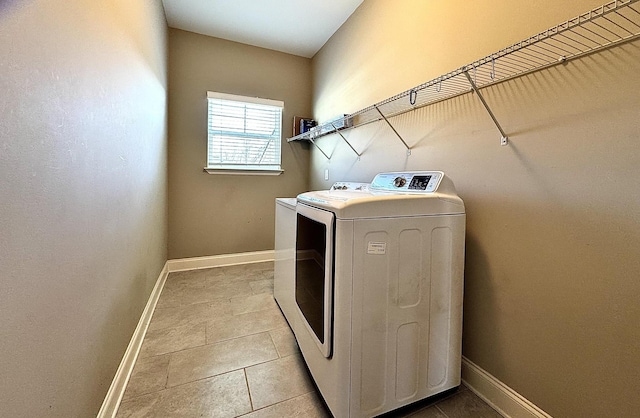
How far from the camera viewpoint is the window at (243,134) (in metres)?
3.16

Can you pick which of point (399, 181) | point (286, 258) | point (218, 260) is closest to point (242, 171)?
point (218, 260)

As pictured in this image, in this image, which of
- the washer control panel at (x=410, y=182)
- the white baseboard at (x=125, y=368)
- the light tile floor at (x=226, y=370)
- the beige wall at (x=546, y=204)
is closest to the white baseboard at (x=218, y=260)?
the light tile floor at (x=226, y=370)

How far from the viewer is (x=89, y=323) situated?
0.96 metres

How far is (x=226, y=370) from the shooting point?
1450 mm

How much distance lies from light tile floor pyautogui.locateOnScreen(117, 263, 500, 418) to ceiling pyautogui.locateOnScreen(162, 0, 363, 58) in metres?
2.74

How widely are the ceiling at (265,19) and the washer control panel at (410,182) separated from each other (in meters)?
1.84

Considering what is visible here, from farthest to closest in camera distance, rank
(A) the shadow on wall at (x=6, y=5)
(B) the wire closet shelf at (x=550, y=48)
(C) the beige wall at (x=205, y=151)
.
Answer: (C) the beige wall at (x=205, y=151) < (B) the wire closet shelf at (x=550, y=48) < (A) the shadow on wall at (x=6, y=5)

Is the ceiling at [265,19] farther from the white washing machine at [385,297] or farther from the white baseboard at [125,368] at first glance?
the white baseboard at [125,368]

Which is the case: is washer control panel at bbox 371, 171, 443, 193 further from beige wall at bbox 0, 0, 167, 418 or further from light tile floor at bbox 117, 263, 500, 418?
beige wall at bbox 0, 0, 167, 418

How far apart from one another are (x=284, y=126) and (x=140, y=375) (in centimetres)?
291

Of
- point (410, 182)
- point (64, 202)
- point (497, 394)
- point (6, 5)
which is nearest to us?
point (6, 5)

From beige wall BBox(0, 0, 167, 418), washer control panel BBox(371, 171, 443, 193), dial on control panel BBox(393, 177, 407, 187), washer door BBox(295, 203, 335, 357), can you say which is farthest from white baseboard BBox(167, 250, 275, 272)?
dial on control panel BBox(393, 177, 407, 187)

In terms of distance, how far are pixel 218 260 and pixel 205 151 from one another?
52.7 inches

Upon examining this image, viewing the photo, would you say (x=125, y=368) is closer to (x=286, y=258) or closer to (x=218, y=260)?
(x=286, y=258)
